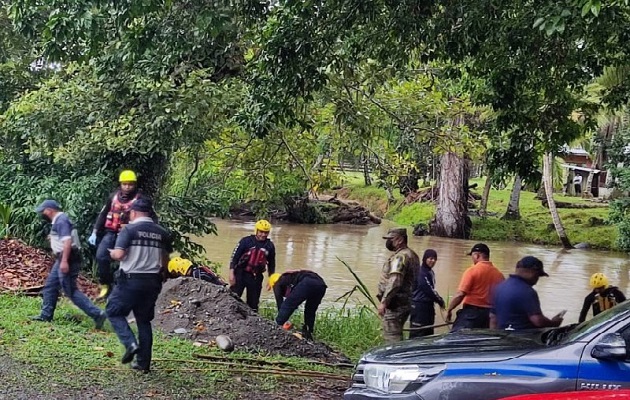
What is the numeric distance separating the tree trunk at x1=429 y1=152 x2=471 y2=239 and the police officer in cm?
2602

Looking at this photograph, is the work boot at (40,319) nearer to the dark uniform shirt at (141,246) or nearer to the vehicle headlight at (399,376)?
the dark uniform shirt at (141,246)

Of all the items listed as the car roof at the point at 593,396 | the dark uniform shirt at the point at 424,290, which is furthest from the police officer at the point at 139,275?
the dark uniform shirt at the point at 424,290

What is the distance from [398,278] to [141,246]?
3228 mm

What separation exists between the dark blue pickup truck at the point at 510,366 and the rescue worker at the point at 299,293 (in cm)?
469

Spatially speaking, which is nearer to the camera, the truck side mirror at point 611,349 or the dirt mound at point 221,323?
the truck side mirror at point 611,349

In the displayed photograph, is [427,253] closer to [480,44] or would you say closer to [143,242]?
[480,44]

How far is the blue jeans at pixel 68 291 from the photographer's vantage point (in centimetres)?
852

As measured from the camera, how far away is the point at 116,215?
8.18 metres

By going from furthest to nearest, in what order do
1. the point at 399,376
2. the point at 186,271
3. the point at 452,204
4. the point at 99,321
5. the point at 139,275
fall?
1. the point at 452,204
2. the point at 186,271
3. the point at 99,321
4. the point at 139,275
5. the point at 399,376

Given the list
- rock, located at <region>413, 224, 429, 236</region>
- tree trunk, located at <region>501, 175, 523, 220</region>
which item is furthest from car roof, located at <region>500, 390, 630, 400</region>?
tree trunk, located at <region>501, 175, 523, 220</region>

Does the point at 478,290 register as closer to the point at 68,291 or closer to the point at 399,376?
the point at 399,376

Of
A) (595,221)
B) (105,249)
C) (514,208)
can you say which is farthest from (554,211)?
(105,249)

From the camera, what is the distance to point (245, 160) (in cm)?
1488

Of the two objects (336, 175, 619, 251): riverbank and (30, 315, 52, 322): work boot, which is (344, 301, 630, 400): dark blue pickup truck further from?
(336, 175, 619, 251): riverbank
